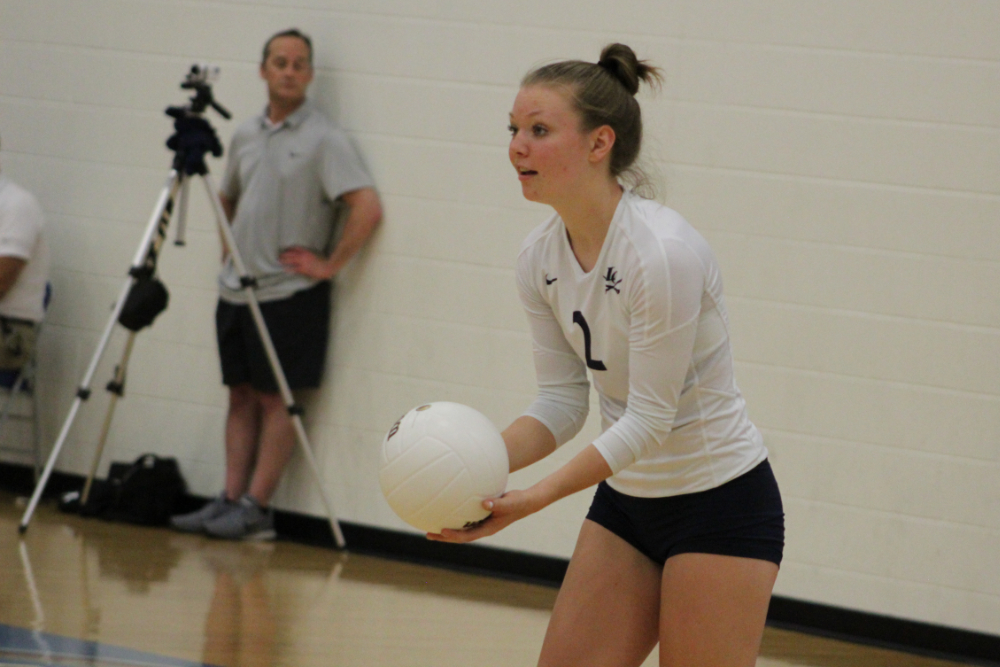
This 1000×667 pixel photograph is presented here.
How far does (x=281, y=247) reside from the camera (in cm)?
475

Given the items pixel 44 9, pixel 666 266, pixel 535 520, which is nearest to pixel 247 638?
pixel 535 520

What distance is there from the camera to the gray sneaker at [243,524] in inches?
186

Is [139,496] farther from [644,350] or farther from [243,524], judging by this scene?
[644,350]

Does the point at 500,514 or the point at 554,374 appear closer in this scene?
the point at 500,514

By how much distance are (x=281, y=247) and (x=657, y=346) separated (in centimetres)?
311

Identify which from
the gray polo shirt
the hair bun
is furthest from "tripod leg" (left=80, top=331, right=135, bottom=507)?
the hair bun

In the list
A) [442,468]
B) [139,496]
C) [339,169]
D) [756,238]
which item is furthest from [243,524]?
[442,468]

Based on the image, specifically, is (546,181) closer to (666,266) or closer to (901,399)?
(666,266)

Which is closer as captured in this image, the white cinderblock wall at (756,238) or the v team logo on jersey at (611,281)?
the v team logo on jersey at (611,281)

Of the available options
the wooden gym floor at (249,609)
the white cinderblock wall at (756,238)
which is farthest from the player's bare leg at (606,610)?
the white cinderblock wall at (756,238)

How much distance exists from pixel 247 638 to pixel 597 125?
2073 mm

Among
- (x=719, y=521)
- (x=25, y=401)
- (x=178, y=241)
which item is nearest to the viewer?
(x=719, y=521)

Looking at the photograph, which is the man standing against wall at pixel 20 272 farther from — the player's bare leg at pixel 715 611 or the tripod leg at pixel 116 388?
the player's bare leg at pixel 715 611

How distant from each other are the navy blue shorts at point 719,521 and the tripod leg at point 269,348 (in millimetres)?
2687
